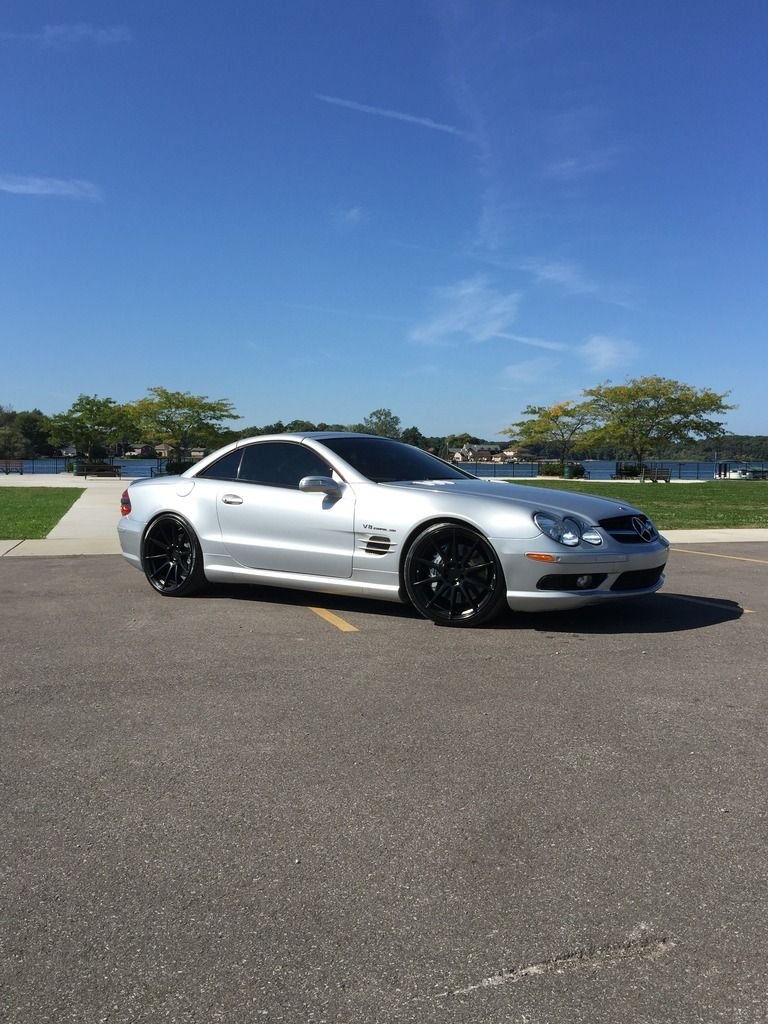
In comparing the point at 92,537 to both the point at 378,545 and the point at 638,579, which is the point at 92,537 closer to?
the point at 378,545

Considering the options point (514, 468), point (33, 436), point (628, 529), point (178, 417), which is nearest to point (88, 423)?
point (178, 417)

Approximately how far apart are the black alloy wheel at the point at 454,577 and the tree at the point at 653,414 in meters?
53.5

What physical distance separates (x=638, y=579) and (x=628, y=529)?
36 cm

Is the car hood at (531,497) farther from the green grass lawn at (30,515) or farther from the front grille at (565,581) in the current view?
the green grass lawn at (30,515)

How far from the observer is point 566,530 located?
5.68 meters

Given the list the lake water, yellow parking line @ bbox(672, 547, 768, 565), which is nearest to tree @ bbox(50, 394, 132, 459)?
the lake water

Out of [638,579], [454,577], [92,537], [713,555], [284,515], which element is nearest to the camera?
[454,577]

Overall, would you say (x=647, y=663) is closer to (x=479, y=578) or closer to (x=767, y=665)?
(x=767, y=665)

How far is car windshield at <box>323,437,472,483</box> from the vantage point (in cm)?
661

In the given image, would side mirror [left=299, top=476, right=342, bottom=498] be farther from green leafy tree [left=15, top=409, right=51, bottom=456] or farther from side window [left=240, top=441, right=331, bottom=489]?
green leafy tree [left=15, top=409, right=51, bottom=456]

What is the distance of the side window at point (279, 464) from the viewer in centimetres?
669

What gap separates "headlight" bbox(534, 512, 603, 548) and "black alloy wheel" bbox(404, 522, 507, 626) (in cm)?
38

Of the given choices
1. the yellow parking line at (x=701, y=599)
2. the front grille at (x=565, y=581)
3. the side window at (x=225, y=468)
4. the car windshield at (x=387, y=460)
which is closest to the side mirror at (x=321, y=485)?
the car windshield at (x=387, y=460)

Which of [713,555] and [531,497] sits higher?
[531,497]
